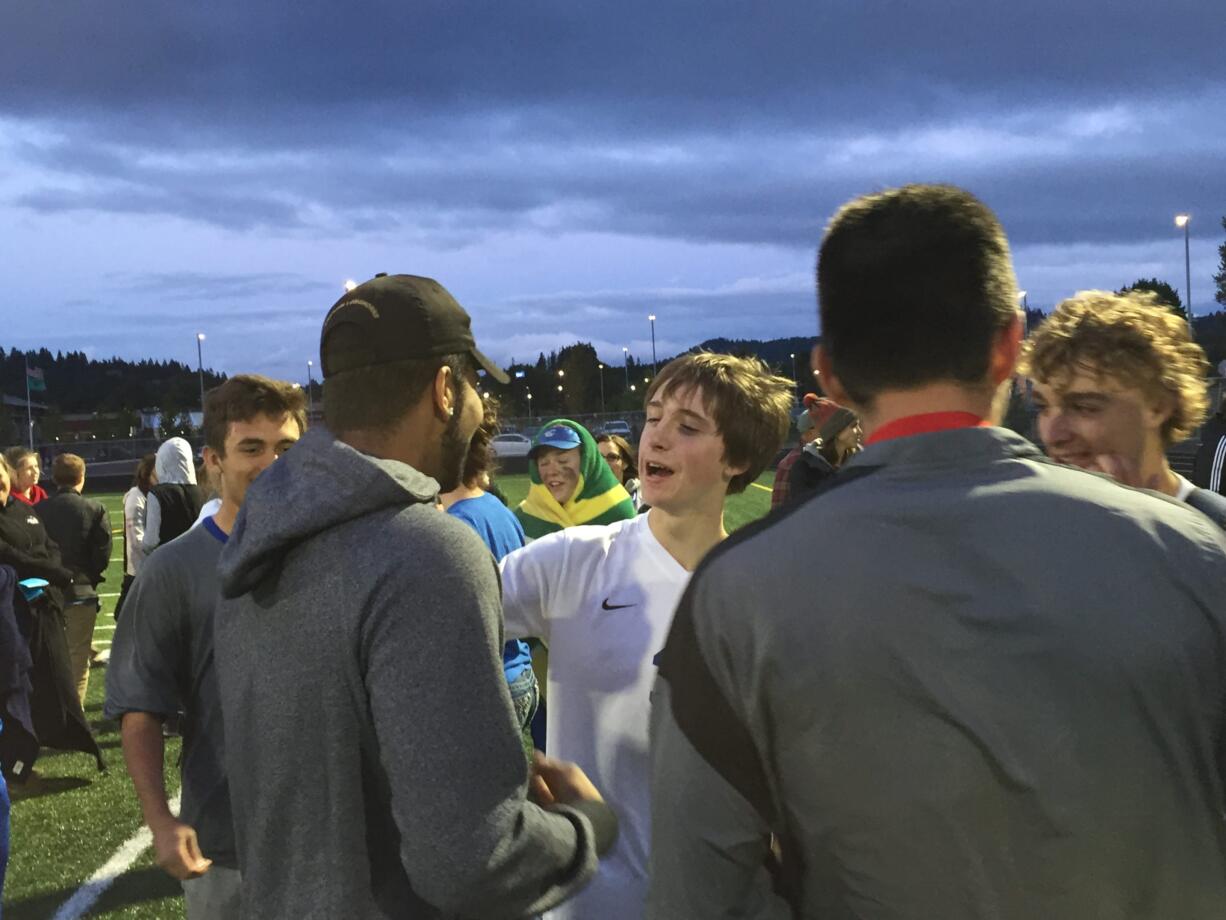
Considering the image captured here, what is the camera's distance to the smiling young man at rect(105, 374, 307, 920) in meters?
2.70

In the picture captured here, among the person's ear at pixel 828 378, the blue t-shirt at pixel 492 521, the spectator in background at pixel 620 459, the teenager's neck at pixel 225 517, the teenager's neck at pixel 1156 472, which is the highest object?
the person's ear at pixel 828 378

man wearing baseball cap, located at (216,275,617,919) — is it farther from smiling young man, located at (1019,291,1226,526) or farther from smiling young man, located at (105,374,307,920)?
smiling young man, located at (1019,291,1226,526)

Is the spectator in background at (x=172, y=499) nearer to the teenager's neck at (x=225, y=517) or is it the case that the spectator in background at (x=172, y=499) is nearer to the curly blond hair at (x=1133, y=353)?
the teenager's neck at (x=225, y=517)

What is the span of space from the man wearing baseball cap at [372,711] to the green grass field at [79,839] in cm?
446

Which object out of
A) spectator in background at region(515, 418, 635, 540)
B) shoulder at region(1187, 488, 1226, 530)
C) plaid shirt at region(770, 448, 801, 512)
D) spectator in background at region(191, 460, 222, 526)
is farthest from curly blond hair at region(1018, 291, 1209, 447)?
plaid shirt at region(770, 448, 801, 512)

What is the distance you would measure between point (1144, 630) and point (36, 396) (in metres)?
160

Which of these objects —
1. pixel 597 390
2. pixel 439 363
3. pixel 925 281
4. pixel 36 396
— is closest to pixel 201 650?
pixel 439 363

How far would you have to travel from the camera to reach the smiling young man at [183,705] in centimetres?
270

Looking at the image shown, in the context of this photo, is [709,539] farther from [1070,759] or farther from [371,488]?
[1070,759]

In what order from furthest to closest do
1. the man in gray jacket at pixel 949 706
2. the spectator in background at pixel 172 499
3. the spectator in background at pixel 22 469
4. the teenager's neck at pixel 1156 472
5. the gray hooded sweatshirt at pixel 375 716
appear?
the spectator in background at pixel 22 469
the spectator in background at pixel 172 499
the teenager's neck at pixel 1156 472
the gray hooded sweatshirt at pixel 375 716
the man in gray jacket at pixel 949 706

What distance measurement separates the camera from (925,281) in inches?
54.0

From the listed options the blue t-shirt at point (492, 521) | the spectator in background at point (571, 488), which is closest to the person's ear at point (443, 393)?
the blue t-shirt at point (492, 521)

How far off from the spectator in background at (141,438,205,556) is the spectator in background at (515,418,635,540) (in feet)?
11.1

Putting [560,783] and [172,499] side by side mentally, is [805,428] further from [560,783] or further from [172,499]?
[560,783]
